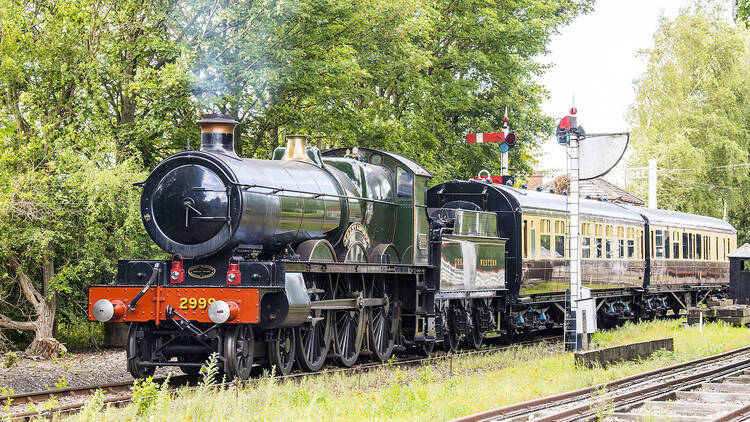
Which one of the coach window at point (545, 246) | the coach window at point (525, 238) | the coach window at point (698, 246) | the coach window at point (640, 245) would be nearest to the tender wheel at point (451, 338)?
the coach window at point (525, 238)

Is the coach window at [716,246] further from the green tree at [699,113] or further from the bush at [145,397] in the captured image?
the bush at [145,397]

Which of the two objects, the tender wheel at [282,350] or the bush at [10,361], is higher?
the tender wheel at [282,350]

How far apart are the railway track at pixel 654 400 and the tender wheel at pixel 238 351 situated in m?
3.57

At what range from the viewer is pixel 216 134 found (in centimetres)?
1180

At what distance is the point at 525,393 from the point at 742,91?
3976 centimetres

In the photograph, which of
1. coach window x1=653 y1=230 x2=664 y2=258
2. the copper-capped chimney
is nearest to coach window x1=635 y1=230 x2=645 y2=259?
coach window x1=653 y1=230 x2=664 y2=258

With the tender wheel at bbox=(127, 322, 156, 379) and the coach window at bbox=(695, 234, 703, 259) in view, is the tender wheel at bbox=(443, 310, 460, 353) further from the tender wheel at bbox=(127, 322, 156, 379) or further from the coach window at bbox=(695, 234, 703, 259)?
the coach window at bbox=(695, 234, 703, 259)

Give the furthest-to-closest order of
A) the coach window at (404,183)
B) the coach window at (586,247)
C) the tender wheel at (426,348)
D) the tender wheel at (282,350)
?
1. the coach window at (586,247)
2. the tender wheel at (426,348)
3. the coach window at (404,183)
4. the tender wheel at (282,350)

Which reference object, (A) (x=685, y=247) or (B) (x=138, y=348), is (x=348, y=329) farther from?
(A) (x=685, y=247)

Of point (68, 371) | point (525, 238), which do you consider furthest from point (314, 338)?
point (525, 238)

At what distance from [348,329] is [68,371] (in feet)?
13.8

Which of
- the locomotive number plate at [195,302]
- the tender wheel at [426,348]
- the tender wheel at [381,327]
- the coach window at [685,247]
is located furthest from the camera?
the coach window at [685,247]

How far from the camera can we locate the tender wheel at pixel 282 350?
38.3 feet

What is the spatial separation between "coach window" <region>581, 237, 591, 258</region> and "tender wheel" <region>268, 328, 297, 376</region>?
9.59 m
